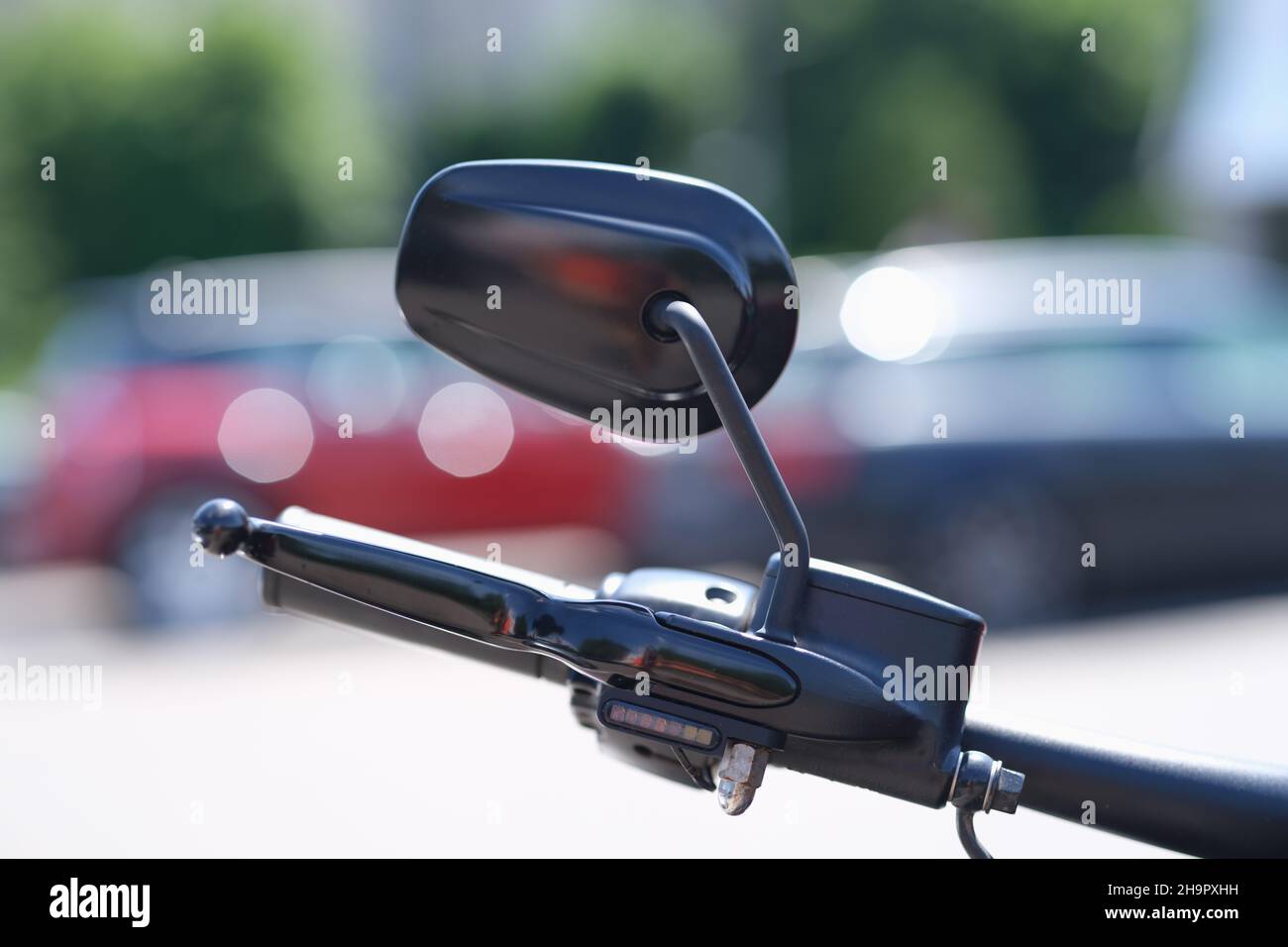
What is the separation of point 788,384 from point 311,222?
13488 millimetres

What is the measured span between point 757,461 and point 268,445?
667 cm

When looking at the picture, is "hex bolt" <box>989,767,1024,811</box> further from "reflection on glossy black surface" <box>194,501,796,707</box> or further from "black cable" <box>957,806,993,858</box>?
"reflection on glossy black surface" <box>194,501,796,707</box>

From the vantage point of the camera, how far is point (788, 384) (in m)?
7.29

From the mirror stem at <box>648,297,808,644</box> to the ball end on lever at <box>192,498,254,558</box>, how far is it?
46 centimetres

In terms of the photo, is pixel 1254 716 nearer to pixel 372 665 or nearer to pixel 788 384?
pixel 788 384

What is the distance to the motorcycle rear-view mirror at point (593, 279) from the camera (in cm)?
139

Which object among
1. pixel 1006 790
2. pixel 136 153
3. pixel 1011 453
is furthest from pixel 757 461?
pixel 136 153

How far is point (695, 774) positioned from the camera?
4.63 ft

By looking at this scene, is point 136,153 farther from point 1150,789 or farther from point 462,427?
point 1150,789

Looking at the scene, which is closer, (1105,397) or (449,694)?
(449,694)

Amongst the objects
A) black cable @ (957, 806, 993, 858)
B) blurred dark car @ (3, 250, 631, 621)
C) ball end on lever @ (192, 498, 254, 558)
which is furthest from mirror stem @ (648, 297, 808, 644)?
blurred dark car @ (3, 250, 631, 621)

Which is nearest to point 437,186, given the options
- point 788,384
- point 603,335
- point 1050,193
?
point 603,335

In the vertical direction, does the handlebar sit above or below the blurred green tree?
below

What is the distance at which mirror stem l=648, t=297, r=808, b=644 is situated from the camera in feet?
4.39
